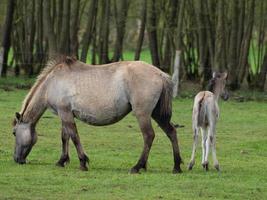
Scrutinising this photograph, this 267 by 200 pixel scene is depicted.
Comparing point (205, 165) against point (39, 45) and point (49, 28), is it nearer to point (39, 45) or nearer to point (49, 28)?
point (49, 28)

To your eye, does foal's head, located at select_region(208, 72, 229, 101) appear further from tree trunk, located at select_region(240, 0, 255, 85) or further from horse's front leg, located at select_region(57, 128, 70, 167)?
tree trunk, located at select_region(240, 0, 255, 85)

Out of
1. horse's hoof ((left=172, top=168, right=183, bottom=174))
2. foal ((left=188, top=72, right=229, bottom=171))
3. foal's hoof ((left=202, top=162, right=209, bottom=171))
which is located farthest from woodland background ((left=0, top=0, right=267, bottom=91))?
horse's hoof ((left=172, top=168, right=183, bottom=174))

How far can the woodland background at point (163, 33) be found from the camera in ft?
109

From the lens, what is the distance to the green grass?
42.0 ft

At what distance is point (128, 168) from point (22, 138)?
81.4 inches

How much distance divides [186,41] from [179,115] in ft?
48.0

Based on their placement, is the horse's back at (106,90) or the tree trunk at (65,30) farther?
the tree trunk at (65,30)

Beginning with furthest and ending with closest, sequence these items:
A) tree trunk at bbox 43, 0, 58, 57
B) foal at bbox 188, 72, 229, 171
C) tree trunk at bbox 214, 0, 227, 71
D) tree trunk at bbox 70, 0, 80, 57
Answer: tree trunk at bbox 70, 0, 80, 57 → tree trunk at bbox 214, 0, 227, 71 → tree trunk at bbox 43, 0, 58, 57 → foal at bbox 188, 72, 229, 171

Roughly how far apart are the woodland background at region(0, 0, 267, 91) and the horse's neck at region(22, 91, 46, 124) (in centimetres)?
1408

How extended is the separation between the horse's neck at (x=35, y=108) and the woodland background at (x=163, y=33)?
1408 cm

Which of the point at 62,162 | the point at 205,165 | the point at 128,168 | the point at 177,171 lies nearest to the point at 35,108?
the point at 62,162

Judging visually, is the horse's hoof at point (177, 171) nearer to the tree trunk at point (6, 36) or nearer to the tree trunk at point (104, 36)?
the tree trunk at point (6, 36)

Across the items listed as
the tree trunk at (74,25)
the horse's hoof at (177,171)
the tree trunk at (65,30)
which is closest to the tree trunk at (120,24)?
the tree trunk at (74,25)

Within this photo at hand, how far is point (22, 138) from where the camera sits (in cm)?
1622
